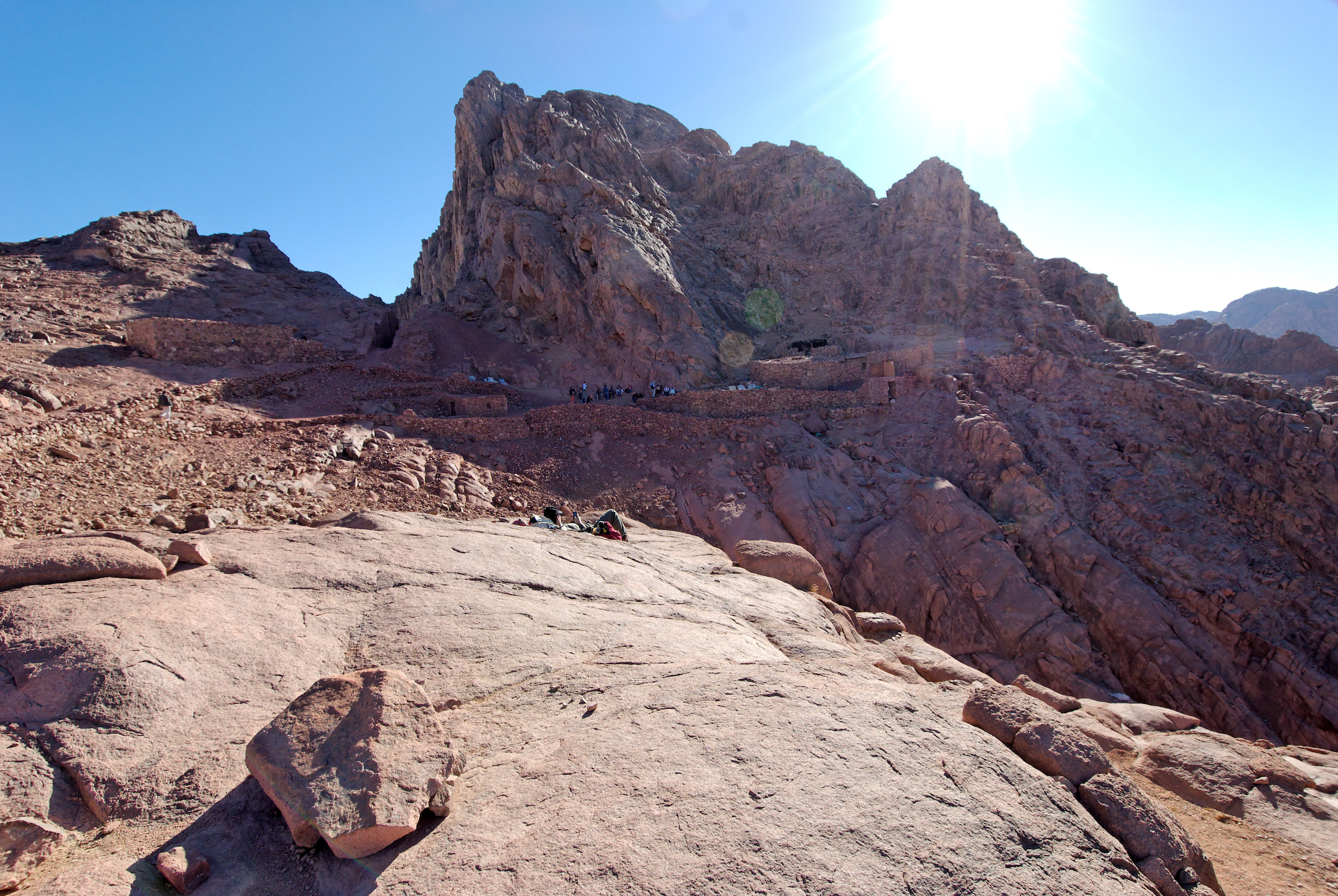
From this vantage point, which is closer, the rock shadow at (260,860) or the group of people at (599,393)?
the rock shadow at (260,860)

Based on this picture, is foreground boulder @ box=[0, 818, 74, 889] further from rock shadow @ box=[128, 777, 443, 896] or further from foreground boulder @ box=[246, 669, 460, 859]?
foreground boulder @ box=[246, 669, 460, 859]

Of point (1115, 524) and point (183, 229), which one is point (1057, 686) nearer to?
point (1115, 524)

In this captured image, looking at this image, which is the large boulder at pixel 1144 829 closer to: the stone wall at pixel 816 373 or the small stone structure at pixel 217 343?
the stone wall at pixel 816 373

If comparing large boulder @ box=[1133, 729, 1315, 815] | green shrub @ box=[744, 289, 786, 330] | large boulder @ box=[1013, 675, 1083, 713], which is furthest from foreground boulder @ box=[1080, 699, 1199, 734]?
green shrub @ box=[744, 289, 786, 330]

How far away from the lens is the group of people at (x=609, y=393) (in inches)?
930

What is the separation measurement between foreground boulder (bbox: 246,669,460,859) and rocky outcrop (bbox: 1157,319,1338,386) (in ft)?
137

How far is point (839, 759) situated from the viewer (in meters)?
3.75

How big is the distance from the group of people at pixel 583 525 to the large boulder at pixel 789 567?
2588 millimetres

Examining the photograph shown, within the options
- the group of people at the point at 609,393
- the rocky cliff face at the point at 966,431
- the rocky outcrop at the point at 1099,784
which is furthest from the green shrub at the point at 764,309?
the rocky outcrop at the point at 1099,784

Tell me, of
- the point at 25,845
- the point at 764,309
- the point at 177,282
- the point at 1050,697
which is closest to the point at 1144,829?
the point at 1050,697

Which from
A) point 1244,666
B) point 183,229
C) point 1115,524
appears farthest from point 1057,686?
point 183,229

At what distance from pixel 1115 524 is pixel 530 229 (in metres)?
26.2

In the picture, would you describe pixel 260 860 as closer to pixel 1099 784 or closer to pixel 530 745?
pixel 530 745

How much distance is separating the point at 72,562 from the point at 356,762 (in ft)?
14.6
